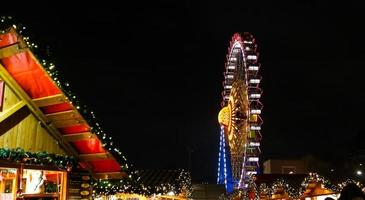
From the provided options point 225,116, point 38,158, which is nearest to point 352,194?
point 38,158

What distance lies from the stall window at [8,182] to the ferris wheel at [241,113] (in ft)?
81.3

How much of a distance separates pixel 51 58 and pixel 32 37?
398mm

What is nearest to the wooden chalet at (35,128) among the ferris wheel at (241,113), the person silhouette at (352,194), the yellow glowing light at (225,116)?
the person silhouette at (352,194)

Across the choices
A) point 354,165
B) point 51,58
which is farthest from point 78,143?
point 354,165

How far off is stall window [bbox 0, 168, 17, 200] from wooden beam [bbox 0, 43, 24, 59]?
5.16 feet

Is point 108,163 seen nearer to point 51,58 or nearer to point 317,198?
point 51,58

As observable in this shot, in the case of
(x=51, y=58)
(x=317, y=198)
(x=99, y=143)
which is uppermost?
(x=51, y=58)

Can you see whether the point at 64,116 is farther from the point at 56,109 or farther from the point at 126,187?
the point at 126,187

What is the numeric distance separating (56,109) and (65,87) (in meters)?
0.70

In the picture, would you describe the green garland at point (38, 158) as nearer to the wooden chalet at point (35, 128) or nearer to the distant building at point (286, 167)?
the wooden chalet at point (35, 128)

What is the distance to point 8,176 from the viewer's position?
6203 mm

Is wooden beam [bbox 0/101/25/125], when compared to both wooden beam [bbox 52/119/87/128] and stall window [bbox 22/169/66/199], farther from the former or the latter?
stall window [bbox 22/169/66/199]

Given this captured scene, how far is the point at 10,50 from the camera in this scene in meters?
5.47

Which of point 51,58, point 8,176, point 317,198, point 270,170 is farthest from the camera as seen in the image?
point 270,170
